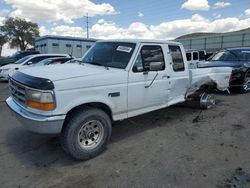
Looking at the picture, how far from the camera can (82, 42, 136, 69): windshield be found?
189 inches

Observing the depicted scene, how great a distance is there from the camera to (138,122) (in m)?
Answer: 6.20

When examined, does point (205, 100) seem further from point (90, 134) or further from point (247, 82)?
point (90, 134)

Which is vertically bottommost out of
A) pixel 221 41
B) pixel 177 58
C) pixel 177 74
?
pixel 177 74

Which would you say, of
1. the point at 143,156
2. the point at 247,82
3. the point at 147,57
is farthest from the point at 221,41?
the point at 143,156

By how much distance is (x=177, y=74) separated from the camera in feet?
18.6

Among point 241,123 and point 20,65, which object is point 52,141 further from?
point 20,65

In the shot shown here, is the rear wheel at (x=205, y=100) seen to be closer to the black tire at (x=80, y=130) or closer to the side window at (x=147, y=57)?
the side window at (x=147, y=57)

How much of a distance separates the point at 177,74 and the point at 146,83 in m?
1.13

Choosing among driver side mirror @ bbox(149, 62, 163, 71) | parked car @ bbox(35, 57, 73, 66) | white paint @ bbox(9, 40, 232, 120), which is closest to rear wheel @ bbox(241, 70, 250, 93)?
white paint @ bbox(9, 40, 232, 120)

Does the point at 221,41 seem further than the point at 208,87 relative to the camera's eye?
Yes

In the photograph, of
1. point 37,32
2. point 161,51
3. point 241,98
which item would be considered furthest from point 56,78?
point 37,32

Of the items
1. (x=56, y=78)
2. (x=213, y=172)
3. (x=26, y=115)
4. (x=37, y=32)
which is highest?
(x=37, y=32)

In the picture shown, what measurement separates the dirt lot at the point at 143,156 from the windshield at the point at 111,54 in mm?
1585

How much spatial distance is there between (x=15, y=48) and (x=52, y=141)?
71.3 m
